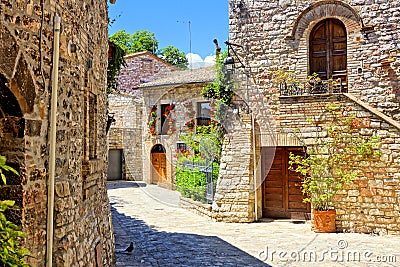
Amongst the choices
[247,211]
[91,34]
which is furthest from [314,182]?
[91,34]

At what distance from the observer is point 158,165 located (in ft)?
62.7

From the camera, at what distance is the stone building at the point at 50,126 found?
8.83 ft

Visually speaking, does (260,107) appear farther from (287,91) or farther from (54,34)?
(54,34)

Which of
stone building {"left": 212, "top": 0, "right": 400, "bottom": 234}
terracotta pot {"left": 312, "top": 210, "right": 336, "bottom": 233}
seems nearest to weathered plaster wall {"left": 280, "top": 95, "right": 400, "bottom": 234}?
stone building {"left": 212, "top": 0, "right": 400, "bottom": 234}

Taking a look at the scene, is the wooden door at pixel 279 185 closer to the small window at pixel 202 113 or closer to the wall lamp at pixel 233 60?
the wall lamp at pixel 233 60

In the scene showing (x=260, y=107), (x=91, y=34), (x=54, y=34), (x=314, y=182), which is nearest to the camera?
(x=54, y=34)

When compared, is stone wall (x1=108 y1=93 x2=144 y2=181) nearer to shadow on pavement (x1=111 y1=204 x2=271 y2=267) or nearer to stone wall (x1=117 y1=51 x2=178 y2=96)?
stone wall (x1=117 y1=51 x2=178 y2=96)

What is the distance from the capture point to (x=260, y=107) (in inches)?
403

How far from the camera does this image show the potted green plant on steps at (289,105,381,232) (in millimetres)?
8438

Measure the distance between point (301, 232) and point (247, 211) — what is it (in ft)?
4.57

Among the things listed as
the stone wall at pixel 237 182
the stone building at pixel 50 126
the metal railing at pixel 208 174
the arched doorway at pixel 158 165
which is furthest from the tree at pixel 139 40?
the stone building at pixel 50 126

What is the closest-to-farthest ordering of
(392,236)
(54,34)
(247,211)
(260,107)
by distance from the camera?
(54,34), (392,236), (247,211), (260,107)

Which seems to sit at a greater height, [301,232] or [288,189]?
[288,189]

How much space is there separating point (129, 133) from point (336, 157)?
13737 mm
